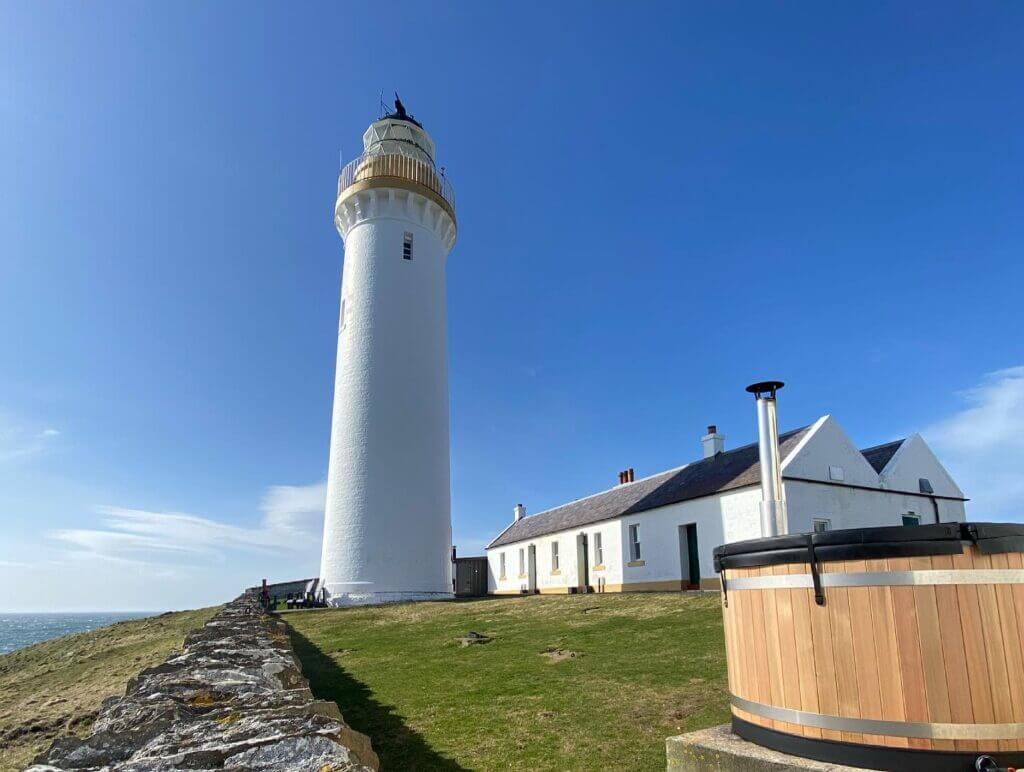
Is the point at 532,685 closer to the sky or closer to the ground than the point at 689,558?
closer to the ground

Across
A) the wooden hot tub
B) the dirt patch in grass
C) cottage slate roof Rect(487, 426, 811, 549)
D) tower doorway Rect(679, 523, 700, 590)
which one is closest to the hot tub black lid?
the wooden hot tub

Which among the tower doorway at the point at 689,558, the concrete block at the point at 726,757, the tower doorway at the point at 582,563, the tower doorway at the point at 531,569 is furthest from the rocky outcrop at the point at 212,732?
the tower doorway at the point at 531,569

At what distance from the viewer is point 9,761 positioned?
29.2 feet

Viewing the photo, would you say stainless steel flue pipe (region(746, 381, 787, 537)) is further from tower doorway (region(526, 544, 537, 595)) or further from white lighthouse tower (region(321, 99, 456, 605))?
tower doorway (region(526, 544, 537, 595))

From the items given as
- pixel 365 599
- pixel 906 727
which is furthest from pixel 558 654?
pixel 365 599

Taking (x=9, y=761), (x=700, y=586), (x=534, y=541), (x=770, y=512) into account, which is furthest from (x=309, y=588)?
(x=770, y=512)

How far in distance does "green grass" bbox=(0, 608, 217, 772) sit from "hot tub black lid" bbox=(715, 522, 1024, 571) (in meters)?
9.46

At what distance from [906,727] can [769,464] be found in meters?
2.37

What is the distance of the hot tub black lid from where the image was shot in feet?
14.2

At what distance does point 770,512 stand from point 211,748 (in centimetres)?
467

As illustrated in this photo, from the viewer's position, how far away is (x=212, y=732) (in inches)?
165

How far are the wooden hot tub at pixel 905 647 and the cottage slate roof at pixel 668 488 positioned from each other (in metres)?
13.0

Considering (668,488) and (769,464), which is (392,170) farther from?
(769,464)

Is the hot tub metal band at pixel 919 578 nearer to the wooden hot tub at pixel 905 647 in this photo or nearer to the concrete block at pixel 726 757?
the wooden hot tub at pixel 905 647
